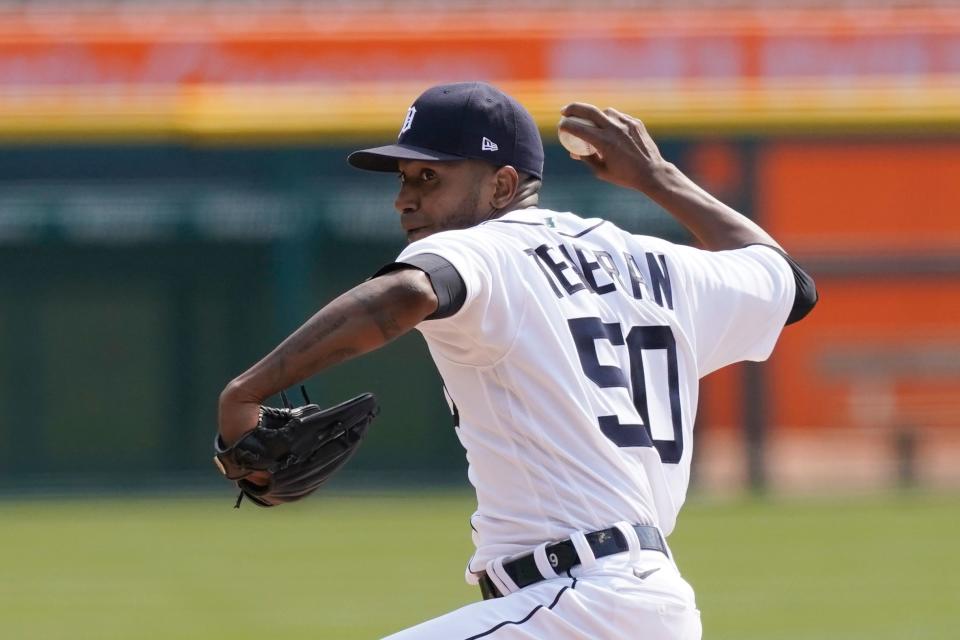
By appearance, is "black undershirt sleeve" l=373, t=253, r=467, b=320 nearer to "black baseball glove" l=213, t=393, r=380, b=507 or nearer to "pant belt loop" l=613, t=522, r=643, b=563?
"black baseball glove" l=213, t=393, r=380, b=507

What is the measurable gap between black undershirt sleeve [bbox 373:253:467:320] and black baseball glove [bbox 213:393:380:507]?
293 mm

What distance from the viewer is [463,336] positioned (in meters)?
2.79

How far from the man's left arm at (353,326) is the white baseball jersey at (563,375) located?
4.3 inches

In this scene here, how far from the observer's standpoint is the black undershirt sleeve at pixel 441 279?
2.63 meters

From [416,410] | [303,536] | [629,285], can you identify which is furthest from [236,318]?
[629,285]

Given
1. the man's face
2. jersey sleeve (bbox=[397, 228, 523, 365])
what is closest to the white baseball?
the man's face

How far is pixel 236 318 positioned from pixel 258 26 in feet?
23.9

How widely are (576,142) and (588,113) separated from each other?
→ 2.7 inches

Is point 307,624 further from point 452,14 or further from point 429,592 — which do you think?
point 452,14

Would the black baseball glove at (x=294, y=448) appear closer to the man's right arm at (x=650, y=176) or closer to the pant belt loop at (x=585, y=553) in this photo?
the pant belt loop at (x=585, y=553)

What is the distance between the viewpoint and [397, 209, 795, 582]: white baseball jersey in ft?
9.32

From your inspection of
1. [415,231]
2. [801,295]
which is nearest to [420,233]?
[415,231]

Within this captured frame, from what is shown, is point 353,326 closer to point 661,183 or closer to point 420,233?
point 420,233

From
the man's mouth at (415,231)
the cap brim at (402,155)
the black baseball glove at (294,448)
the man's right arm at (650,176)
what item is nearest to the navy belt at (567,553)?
the black baseball glove at (294,448)
